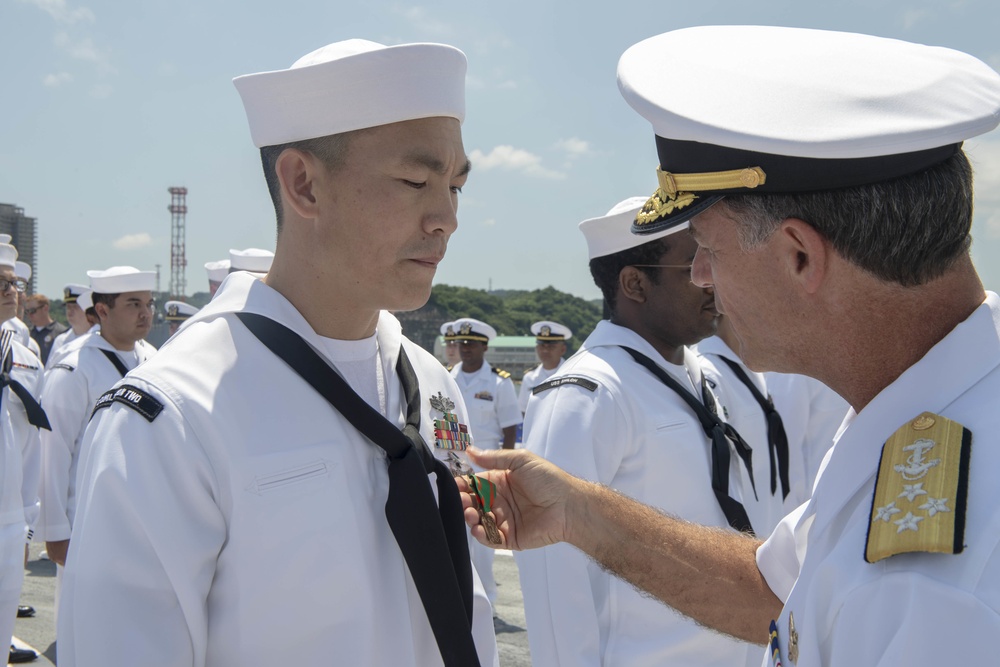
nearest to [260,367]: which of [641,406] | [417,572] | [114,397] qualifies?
[114,397]

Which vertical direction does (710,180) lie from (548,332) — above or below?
above

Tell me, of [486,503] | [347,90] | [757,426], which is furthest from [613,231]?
[347,90]

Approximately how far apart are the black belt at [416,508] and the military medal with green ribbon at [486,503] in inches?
9.9

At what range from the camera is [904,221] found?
5.08 feet

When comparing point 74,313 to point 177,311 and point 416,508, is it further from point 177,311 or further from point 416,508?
point 416,508

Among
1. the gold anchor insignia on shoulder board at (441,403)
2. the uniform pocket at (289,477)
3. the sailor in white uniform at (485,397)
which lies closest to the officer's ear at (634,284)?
the gold anchor insignia on shoulder board at (441,403)

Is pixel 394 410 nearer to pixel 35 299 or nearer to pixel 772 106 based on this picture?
pixel 772 106

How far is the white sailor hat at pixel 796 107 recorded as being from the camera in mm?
1532

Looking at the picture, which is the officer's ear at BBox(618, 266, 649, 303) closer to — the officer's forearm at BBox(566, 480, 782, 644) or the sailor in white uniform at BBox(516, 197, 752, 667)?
the sailor in white uniform at BBox(516, 197, 752, 667)

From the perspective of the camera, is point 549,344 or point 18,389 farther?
point 549,344

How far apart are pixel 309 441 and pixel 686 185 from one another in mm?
1033

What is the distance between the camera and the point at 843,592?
137 centimetres

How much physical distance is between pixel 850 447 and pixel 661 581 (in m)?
1.06

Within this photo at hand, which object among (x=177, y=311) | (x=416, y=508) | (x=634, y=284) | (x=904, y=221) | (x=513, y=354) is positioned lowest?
(x=513, y=354)
